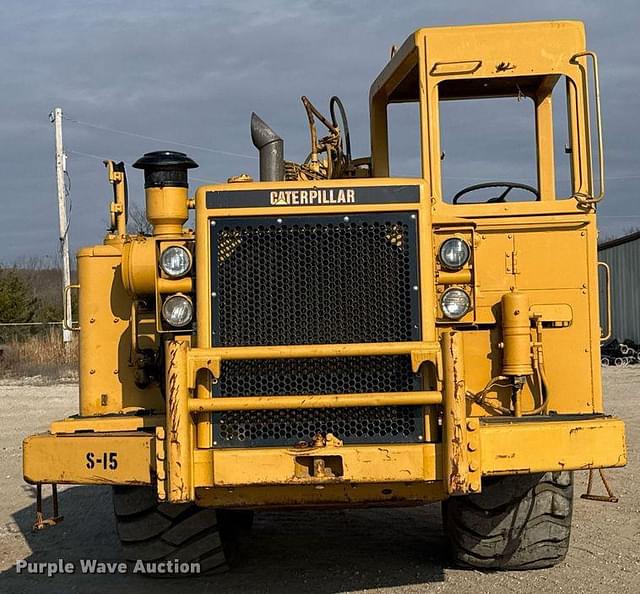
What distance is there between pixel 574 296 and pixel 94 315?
111 inches

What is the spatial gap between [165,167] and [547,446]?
105 inches

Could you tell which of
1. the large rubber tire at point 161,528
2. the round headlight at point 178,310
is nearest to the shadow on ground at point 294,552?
the large rubber tire at point 161,528

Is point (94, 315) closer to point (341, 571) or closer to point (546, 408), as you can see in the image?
A: point (341, 571)

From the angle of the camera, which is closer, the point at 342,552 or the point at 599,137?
the point at 599,137

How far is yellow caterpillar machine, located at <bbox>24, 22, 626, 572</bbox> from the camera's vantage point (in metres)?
5.12

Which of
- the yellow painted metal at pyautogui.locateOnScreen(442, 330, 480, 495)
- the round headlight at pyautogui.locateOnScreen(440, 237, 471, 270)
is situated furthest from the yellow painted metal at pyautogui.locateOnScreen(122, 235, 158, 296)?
the yellow painted metal at pyautogui.locateOnScreen(442, 330, 480, 495)

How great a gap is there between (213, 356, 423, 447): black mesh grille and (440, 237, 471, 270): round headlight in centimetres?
61

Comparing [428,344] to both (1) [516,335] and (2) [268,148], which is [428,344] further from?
(2) [268,148]

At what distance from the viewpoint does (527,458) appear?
5148mm

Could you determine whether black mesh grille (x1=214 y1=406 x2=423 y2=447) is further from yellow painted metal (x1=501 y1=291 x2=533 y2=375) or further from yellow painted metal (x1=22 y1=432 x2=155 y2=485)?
yellow painted metal (x1=501 y1=291 x2=533 y2=375)

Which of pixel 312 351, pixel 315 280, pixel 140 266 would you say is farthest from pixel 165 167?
pixel 312 351

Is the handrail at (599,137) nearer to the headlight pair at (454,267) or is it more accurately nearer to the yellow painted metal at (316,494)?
the headlight pair at (454,267)

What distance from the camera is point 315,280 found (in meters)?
5.39

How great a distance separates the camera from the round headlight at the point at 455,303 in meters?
5.58
